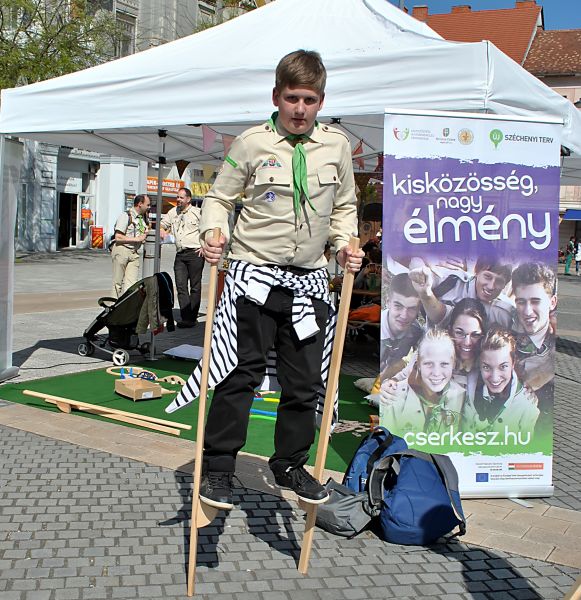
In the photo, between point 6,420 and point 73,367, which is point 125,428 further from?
point 73,367

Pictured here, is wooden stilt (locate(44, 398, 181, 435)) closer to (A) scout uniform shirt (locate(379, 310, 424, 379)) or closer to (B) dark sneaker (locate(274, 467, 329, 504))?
(A) scout uniform shirt (locate(379, 310, 424, 379))

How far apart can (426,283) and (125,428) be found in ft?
8.42

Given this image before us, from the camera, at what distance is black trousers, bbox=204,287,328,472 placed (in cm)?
328

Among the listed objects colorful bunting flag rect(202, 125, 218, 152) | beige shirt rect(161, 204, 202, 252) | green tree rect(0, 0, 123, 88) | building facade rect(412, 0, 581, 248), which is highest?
building facade rect(412, 0, 581, 248)

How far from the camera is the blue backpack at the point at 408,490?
376 centimetres

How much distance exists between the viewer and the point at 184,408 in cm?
644

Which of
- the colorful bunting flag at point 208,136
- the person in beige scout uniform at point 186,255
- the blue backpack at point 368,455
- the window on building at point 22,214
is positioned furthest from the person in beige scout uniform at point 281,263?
the window on building at point 22,214

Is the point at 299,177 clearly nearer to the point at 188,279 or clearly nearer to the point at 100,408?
the point at 100,408

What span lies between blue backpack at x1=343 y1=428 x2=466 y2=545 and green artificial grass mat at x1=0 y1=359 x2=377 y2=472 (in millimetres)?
841

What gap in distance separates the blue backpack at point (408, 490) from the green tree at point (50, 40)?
777 inches

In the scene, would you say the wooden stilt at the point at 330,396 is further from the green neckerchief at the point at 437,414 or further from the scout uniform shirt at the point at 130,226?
the scout uniform shirt at the point at 130,226

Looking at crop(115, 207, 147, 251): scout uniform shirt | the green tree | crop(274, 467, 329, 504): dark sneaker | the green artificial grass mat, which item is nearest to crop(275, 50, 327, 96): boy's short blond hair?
crop(274, 467, 329, 504): dark sneaker

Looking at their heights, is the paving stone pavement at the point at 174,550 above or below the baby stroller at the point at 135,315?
below

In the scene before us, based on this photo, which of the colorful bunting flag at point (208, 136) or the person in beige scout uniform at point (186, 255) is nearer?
the colorful bunting flag at point (208, 136)
